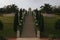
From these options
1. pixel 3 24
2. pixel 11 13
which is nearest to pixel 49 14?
pixel 11 13

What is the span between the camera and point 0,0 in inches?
766

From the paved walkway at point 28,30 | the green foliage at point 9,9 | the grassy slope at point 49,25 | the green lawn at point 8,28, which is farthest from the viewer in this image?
the green foliage at point 9,9

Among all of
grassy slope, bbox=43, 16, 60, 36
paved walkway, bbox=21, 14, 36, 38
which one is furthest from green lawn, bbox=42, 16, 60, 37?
paved walkway, bbox=21, 14, 36, 38

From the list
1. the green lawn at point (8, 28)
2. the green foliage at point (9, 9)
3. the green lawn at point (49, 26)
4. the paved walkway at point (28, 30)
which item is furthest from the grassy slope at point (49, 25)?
the green foliage at point (9, 9)

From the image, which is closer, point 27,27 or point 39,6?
point 27,27

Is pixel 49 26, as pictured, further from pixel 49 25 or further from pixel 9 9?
pixel 9 9

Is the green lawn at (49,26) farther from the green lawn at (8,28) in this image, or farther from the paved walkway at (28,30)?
the green lawn at (8,28)

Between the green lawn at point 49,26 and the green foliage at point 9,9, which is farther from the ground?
the green foliage at point 9,9

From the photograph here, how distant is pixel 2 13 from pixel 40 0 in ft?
12.6

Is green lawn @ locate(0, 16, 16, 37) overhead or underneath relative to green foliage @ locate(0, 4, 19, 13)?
underneath

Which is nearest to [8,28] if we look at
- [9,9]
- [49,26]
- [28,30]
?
[28,30]

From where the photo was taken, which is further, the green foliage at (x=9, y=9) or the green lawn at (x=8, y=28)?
the green foliage at (x=9, y=9)

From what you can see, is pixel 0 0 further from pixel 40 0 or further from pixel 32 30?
pixel 32 30

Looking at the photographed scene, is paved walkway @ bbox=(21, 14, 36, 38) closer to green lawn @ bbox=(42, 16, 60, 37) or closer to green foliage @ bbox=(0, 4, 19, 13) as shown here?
green lawn @ bbox=(42, 16, 60, 37)
